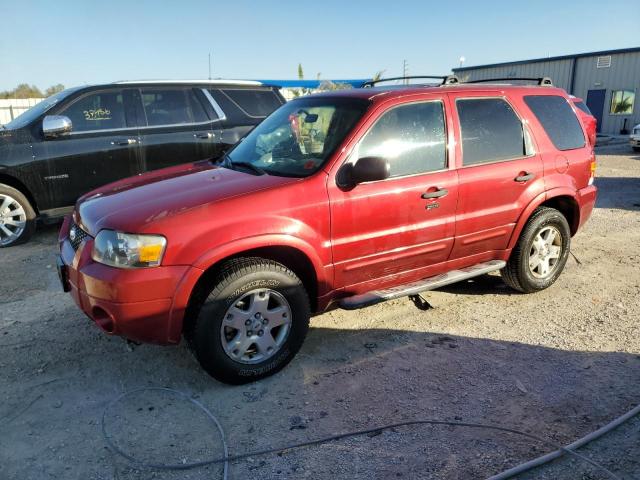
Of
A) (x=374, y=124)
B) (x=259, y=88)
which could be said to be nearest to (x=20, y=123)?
(x=259, y=88)

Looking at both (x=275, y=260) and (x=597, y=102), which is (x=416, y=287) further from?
(x=597, y=102)

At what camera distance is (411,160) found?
3771mm

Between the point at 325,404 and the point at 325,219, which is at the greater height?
the point at 325,219

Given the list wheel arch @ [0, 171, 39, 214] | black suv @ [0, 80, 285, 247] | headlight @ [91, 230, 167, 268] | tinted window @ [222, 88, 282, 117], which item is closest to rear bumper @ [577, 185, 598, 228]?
headlight @ [91, 230, 167, 268]

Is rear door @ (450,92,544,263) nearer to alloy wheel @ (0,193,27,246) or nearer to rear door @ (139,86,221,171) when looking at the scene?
rear door @ (139,86,221,171)

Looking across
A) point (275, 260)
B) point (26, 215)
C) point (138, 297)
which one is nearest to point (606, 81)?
point (26, 215)

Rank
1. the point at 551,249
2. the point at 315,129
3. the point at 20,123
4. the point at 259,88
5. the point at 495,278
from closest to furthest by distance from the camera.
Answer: the point at 315,129, the point at 551,249, the point at 495,278, the point at 20,123, the point at 259,88

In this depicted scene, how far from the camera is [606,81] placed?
2538 centimetres

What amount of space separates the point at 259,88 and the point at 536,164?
455 cm

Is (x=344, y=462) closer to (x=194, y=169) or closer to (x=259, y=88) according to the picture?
(x=194, y=169)

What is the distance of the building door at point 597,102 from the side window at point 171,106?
24782mm

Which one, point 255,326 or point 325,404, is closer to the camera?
point 325,404

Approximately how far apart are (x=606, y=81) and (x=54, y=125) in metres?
26.8

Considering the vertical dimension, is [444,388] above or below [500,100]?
below
